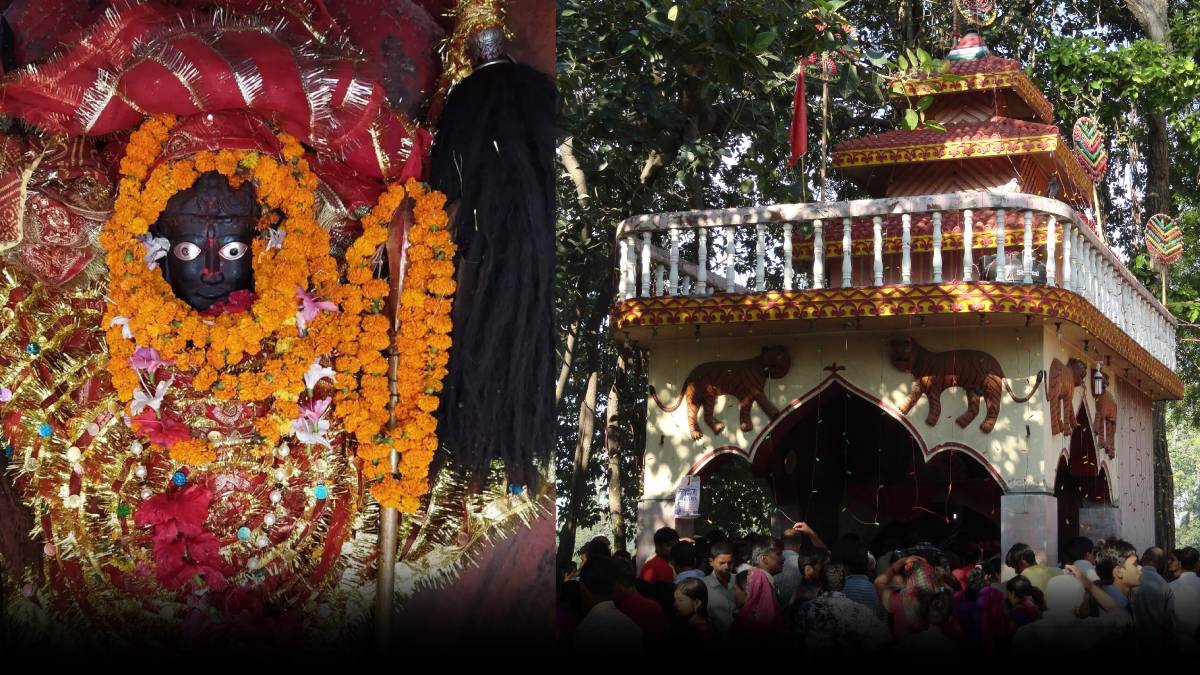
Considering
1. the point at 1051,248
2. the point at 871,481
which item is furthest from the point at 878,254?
the point at 871,481

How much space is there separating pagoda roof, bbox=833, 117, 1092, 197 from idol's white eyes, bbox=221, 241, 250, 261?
37.8 ft

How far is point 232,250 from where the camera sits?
3691 millimetres

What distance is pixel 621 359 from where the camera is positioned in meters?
17.4

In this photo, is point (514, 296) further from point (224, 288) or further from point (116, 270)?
point (116, 270)

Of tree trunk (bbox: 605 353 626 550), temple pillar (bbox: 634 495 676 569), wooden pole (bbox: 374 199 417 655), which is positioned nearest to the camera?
wooden pole (bbox: 374 199 417 655)

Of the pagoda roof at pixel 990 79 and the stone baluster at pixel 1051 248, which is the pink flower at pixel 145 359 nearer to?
the stone baluster at pixel 1051 248

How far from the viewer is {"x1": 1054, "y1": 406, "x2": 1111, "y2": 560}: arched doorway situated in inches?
563

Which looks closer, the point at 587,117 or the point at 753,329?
the point at 753,329

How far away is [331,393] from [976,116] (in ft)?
42.2

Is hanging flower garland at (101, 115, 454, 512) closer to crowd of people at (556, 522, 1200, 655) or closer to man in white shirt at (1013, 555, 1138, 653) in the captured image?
crowd of people at (556, 522, 1200, 655)

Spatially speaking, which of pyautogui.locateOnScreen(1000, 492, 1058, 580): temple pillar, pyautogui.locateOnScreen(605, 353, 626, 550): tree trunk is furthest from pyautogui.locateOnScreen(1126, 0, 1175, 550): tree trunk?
pyautogui.locateOnScreen(1000, 492, 1058, 580): temple pillar

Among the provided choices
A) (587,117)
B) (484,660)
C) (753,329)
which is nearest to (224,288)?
(484,660)

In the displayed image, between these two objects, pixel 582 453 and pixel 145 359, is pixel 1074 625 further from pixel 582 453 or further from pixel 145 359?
Answer: pixel 582 453

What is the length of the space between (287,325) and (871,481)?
1350cm
